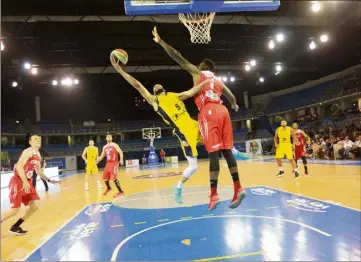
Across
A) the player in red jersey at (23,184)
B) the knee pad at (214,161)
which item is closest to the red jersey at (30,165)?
the player in red jersey at (23,184)

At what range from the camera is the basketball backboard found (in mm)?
3146

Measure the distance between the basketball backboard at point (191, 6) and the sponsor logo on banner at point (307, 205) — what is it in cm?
388

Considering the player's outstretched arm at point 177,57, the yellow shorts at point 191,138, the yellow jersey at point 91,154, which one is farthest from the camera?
the yellow jersey at point 91,154

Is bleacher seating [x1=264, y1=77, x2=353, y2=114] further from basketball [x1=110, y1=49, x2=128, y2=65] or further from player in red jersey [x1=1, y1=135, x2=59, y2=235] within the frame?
basketball [x1=110, y1=49, x2=128, y2=65]

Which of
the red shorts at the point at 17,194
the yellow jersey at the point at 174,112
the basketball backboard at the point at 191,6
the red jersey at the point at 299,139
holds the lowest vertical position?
the red shorts at the point at 17,194

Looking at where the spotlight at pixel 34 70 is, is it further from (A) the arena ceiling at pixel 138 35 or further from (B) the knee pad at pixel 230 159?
(B) the knee pad at pixel 230 159

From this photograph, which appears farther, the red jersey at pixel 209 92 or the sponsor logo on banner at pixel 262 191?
the sponsor logo on banner at pixel 262 191

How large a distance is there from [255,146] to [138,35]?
47.9ft

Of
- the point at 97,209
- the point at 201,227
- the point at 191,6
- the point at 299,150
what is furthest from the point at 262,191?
the point at 191,6

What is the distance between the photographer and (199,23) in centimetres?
461

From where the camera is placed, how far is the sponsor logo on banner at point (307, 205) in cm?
566

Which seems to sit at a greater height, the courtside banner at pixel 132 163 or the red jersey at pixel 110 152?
the red jersey at pixel 110 152

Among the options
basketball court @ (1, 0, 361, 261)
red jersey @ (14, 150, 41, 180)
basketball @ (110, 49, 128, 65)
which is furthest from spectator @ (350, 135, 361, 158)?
basketball @ (110, 49, 128, 65)

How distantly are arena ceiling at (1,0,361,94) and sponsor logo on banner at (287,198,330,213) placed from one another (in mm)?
10214
